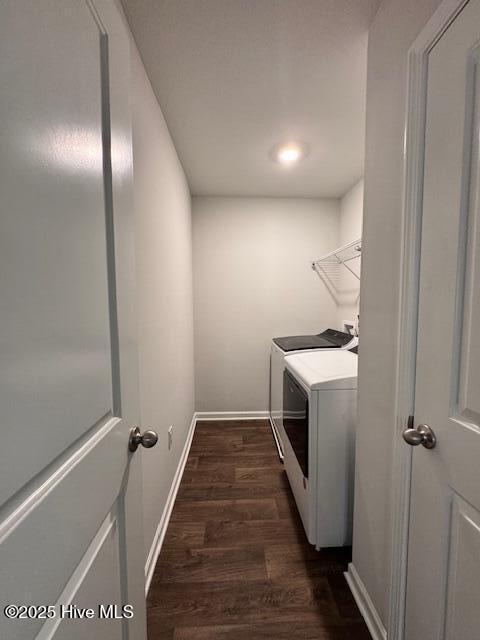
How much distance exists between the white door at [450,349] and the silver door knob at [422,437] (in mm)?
16

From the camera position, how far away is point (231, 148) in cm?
192

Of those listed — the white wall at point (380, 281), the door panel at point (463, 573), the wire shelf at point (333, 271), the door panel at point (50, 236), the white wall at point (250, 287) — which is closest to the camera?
the door panel at point (50, 236)

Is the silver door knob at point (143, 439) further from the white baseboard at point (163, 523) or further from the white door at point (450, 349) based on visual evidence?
the white baseboard at point (163, 523)

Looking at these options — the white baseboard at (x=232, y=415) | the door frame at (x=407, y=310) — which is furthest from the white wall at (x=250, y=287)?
the door frame at (x=407, y=310)

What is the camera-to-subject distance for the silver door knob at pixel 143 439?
0.76 meters

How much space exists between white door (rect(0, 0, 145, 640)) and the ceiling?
52 centimetres

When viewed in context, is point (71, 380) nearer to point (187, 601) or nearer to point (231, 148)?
point (187, 601)

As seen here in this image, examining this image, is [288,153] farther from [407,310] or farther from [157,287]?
[407,310]

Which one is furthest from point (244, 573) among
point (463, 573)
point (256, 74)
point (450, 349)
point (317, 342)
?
point (256, 74)

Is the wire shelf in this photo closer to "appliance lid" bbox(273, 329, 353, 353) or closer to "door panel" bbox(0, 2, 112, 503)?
"appliance lid" bbox(273, 329, 353, 353)

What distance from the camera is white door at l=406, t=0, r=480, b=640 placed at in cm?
63

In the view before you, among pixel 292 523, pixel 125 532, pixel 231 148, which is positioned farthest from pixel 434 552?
pixel 231 148

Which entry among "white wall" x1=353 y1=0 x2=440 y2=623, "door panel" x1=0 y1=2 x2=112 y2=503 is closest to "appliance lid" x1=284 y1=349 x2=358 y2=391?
"white wall" x1=353 y1=0 x2=440 y2=623

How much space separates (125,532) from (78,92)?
1.02 m
